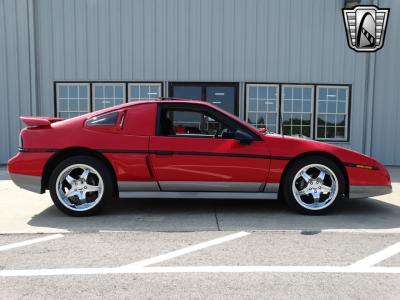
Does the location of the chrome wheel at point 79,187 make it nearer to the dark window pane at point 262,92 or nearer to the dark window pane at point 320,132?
the dark window pane at point 262,92

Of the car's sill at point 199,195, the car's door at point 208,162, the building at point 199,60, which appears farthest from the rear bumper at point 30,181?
the building at point 199,60

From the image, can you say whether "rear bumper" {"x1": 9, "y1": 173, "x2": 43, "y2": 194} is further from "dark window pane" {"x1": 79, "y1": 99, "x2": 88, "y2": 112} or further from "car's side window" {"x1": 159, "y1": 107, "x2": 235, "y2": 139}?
"dark window pane" {"x1": 79, "y1": 99, "x2": 88, "y2": 112}

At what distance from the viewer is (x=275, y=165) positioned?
436cm

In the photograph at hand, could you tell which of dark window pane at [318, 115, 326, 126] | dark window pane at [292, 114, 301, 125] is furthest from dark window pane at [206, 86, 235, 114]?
dark window pane at [318, 115, 326, 126]

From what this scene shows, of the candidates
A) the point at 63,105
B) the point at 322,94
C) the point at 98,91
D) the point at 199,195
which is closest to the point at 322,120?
the point at 322,94

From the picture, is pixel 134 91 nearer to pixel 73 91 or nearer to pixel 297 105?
pixel 73 91

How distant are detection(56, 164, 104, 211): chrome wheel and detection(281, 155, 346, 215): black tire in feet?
7.60

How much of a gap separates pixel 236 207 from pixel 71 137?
2.39 metres

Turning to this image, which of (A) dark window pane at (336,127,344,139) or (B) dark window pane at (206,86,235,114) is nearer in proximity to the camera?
(B) dark window pane at (206,86,235,114)

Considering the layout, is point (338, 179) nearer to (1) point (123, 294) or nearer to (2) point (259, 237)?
(2) point (259, 237)

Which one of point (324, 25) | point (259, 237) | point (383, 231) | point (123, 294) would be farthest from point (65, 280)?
point (324, 25)

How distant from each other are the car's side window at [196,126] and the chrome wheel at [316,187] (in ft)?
3.46

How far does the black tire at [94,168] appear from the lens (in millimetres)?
4297

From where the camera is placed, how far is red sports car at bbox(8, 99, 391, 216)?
14.2 feet
